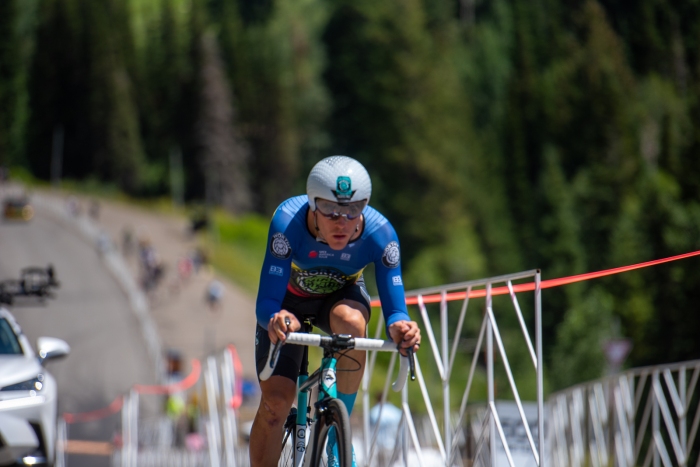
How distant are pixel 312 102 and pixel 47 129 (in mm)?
20826

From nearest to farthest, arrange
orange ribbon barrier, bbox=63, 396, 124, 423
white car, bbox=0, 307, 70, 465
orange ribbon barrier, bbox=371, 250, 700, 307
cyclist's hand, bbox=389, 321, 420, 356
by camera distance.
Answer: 1. cyclist's hand, bbox=389, 321, 420, 356
2. orange ribbon barrier, bbox=371, 250, 700, 307
3. white car, bbox=0, 307, 70, 465
4. orange ribbon barrier, bbox=63, 396, 124, 423

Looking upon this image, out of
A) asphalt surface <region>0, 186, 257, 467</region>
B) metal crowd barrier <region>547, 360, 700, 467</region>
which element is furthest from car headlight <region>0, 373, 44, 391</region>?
asphalt surface <region>0, 186, 257, 467</region>

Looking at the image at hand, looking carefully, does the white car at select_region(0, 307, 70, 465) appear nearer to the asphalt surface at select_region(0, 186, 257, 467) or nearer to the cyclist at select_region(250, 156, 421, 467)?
the cyclist at select_region(250, 156, 421, 467)

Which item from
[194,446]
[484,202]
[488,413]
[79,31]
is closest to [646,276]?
[194,446]

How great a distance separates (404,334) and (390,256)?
0.51m

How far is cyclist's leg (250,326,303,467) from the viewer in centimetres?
468

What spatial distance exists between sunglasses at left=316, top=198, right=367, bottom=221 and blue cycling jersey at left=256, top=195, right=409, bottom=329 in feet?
0.80

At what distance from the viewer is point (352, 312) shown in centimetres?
466

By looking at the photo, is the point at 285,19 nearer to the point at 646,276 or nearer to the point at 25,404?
the point at 646,276

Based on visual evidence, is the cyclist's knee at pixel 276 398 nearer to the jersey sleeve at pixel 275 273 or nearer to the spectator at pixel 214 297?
the jersey sleeve at pixel 275 273

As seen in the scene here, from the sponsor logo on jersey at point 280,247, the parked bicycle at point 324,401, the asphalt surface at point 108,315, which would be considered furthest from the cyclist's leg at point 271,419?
the asphalt surface at point 108,315

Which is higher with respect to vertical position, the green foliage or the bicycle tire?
the green foliage

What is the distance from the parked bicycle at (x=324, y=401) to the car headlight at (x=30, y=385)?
114 inches

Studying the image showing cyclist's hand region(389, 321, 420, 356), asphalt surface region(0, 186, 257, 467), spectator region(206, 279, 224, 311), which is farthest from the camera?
spectator region(206, 279, 224, 311)
